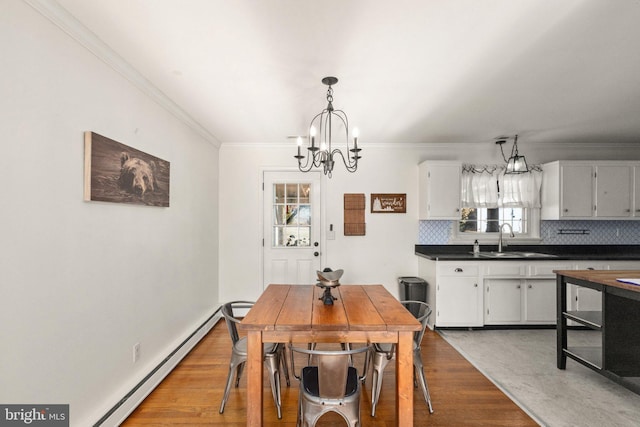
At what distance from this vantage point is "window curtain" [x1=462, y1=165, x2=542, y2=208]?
14.2 ft

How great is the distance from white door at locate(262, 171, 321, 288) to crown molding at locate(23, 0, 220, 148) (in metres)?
1.77

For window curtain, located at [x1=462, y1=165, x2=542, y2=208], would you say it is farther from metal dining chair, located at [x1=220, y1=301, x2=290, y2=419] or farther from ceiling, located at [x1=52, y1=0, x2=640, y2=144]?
metal dining chair, located at [x1=220, y1=301, x2=290, y2=419]

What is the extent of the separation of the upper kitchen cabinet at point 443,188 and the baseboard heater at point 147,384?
329 centimetres

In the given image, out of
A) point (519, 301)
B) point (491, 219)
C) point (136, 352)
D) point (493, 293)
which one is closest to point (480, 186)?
point (491, 219)

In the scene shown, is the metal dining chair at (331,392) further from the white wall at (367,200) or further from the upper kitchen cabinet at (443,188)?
the upper kitchen cabinet at (443,188)

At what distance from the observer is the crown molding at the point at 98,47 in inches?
61.1

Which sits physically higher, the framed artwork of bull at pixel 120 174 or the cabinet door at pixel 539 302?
the framed artwork of bull at pixel 120 174

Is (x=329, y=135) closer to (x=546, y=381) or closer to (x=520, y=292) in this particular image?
(x=546, y=381)

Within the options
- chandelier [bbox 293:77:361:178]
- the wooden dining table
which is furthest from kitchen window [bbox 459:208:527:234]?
the wooden dining table

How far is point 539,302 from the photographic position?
12.7 feet

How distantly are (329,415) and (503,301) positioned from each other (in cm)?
283

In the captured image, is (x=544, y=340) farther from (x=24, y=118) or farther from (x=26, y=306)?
(x=24, y=118)

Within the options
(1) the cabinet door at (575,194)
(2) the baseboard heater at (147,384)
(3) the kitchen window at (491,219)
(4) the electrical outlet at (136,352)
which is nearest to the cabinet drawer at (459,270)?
(3) the kitchen window at (491,219)

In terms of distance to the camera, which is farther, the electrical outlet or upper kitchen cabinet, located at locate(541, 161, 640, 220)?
upper kitchen cabinet, located at locate(541, 161, 640, 220)
